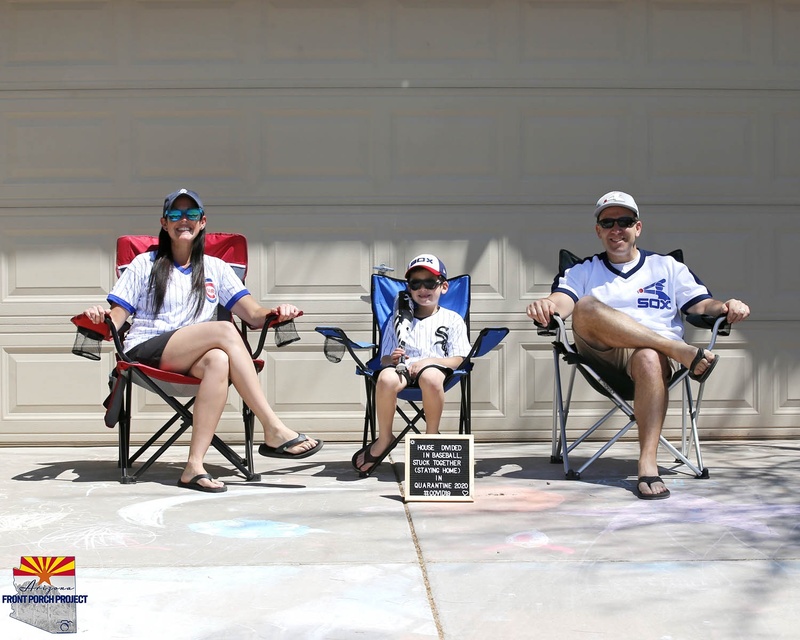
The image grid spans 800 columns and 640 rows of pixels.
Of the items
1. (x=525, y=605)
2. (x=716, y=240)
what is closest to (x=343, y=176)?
(x=716, y=240)

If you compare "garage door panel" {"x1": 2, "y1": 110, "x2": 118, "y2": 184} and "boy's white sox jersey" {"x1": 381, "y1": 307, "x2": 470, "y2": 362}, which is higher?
"garage door panel" {"x1": 2, "y1": 110, "x2": 118, "y2": 184}

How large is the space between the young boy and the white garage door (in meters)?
0.86

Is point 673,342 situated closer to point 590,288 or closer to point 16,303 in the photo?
point 590,288

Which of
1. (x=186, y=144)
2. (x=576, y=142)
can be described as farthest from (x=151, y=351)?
(x=576, y=142)

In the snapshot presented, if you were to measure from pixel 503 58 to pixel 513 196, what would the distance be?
26.7 inches

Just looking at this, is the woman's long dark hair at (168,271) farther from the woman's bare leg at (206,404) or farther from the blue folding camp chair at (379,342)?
the blue folding camp chair at (379,342)

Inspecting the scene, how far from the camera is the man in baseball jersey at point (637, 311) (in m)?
3.69

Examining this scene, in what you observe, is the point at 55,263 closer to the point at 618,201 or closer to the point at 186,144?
the point at 186,144

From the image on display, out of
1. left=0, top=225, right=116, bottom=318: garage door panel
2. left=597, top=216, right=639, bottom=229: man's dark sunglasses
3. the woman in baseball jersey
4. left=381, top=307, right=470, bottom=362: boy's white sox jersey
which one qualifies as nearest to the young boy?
left=381, top=307, right=470, bottom=362: boy's white sox jersey

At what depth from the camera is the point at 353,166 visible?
16.6 ft

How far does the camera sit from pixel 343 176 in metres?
5.05

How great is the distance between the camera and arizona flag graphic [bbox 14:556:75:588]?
77.2 inches

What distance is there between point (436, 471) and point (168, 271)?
1390 millimetres

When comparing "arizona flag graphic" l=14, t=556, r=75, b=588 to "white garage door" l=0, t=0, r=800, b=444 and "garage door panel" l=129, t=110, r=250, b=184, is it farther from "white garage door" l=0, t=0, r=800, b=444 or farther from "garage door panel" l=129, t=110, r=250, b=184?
"garage door panel" l=129, t=110, r=250, b=184
